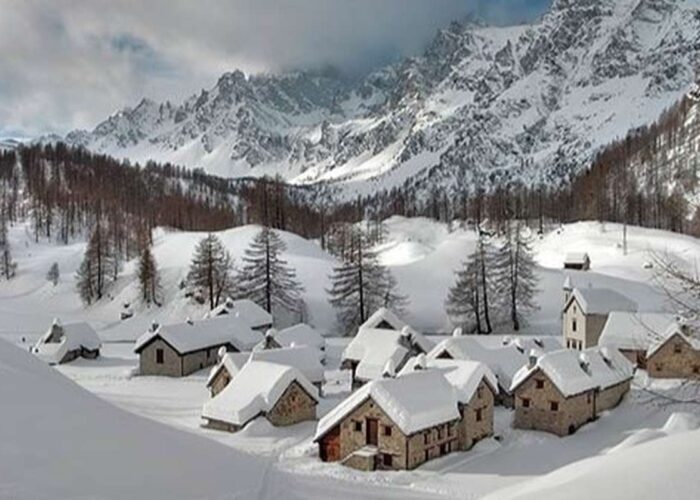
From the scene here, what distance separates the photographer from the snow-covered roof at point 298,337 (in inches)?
2191

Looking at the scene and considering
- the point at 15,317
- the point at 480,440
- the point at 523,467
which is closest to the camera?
the point at 523,467

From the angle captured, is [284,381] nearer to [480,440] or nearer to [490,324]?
[480,440]

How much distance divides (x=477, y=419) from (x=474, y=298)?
35349 millimetres

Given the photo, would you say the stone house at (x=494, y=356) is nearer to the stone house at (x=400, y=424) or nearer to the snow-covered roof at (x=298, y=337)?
the stone house at (x=400, y=424)

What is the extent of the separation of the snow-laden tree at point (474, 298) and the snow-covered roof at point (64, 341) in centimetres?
3488

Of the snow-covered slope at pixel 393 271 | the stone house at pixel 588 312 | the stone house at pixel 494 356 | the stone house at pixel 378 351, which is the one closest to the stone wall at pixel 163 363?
the stone house at pixel 378 351

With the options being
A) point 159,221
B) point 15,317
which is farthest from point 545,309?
point 159,221

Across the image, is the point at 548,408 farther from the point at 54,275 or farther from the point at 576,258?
the point at 54,275

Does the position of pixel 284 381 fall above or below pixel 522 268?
below

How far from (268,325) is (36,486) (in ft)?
167

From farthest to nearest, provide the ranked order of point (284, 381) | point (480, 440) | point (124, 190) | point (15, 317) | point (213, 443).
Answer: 1. point (124, 190)
2. point (15, 317)
3. point (284, 381)
4. point (480, 440)
5. point (213, 443)

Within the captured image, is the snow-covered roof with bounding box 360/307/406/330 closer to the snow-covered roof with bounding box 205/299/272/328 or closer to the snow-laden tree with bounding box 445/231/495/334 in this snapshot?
the snow-covered roof with bounding box 205/299/272/328

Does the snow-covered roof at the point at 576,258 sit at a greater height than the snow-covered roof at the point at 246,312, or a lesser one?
greater

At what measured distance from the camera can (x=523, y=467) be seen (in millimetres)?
33531
